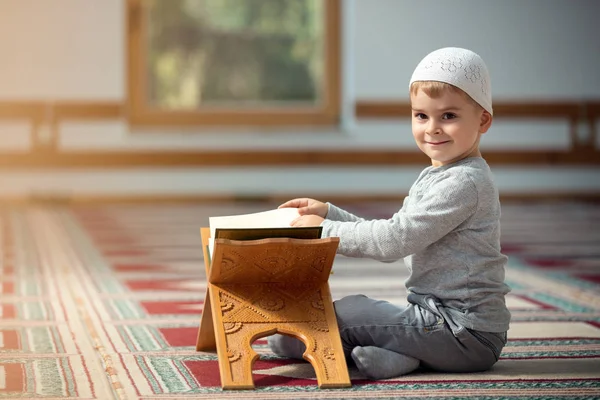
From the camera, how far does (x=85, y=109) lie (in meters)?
7.48

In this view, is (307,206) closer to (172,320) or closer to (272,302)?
(272,302)

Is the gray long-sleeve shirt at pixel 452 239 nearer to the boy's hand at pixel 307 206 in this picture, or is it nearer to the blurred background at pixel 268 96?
the boy's hand at pixel 307 206

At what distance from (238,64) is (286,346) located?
5.81 metres

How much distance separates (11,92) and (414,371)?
5.91 m

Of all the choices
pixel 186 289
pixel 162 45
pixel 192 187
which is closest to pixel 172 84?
pixel 162 45

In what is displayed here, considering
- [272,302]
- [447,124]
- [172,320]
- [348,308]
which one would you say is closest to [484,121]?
[447,124]

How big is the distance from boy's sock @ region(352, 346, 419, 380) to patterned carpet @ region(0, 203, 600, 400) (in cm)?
2

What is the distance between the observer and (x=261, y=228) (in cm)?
199

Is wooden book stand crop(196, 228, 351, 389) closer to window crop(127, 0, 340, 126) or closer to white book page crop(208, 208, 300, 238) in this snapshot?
white book page crop(208, 208, 300, 238)

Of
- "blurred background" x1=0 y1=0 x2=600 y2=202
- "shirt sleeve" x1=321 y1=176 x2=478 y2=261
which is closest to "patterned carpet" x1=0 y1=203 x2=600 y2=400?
"shirt sleeve" x1=321 y1=176 x2=478 y2=261

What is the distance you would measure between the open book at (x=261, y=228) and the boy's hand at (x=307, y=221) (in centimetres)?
1

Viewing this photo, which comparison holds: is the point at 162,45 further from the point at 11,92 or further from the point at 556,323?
the point at 556,323

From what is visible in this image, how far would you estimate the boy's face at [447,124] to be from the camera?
2072 mm

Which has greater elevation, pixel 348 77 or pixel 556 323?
pixel 348 77
